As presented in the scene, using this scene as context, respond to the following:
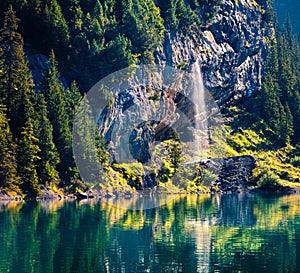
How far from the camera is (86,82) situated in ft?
331

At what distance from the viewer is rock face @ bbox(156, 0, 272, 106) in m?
124

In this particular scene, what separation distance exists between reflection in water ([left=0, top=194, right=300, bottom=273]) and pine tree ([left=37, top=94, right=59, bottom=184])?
36.6 ft

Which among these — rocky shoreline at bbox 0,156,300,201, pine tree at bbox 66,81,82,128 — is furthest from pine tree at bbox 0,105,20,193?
rocky shoreline at bbox 0,156,300,201

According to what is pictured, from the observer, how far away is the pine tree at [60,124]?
87.5m

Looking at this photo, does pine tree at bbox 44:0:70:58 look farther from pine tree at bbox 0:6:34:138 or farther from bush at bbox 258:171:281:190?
bush at bbox 258:171:281:190

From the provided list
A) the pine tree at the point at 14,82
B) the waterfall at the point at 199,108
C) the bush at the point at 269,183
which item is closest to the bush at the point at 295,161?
the bush at the point at 269,183

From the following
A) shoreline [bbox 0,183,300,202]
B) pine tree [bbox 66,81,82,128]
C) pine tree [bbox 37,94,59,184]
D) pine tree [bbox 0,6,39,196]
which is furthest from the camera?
pine tree [bbox 66,81,82,128]

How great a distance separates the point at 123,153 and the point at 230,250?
62.5 m

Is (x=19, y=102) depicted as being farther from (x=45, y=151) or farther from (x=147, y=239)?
(x=147, y=239)

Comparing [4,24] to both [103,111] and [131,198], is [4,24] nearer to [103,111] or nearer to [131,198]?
[103,111]

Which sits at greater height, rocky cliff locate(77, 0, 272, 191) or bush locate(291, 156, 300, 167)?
rocky cliff locate(77, 0, 272, 191)

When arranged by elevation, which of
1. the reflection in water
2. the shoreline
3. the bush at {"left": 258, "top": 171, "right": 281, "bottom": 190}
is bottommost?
the reflection in water

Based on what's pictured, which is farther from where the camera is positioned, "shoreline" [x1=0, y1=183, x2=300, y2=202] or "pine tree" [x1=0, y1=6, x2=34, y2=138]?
"pine tree" [x1=0, y1=6, x2=34, y2=138]

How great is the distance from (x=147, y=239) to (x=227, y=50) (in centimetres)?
9460
